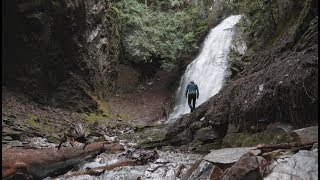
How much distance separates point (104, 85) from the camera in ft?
64.8

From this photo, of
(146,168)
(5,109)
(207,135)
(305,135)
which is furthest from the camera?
(5,109)

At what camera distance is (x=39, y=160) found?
23.8 ft

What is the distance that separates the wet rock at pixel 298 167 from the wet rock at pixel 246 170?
0.18m

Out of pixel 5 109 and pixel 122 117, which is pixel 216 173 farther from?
pixel 122 117

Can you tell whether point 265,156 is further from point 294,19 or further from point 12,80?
point 12,80

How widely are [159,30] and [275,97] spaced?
654 inches

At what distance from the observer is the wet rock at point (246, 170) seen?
458cm

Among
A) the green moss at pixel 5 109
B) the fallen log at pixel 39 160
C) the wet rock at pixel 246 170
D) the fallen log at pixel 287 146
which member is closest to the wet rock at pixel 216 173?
the wet rock at pixel 246 170

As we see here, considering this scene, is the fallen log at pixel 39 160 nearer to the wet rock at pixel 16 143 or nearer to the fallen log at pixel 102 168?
the fallen log at pixel 102 168

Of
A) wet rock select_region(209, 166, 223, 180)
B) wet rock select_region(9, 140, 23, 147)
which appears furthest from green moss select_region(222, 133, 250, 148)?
wet rock select_region(9, 140, 23, 147)

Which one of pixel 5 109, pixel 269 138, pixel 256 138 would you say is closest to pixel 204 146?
pixel 256 138

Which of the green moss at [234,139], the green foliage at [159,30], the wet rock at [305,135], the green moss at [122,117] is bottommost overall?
the wet rock at [305,135]

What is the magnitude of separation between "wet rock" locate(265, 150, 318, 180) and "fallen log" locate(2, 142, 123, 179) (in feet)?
15.0

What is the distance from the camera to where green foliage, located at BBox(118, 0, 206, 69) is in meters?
21.6
